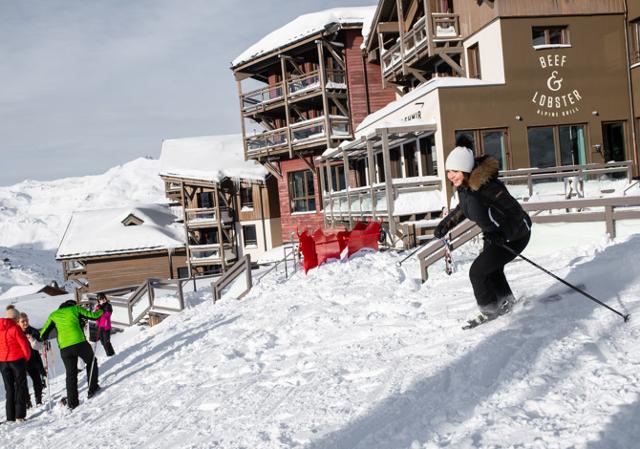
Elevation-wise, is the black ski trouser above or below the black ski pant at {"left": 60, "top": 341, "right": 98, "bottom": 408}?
below

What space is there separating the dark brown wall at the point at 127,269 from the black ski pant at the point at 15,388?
27.5m

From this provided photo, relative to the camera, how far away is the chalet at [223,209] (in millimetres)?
35312

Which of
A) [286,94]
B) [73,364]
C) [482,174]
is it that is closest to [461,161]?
[482,174]

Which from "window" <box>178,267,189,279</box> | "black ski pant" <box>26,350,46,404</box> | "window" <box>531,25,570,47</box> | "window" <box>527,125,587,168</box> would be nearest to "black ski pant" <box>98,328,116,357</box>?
"black ski pant" <box>26,350,46,404</box>

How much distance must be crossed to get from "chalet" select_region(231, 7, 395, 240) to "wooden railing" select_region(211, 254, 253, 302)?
1146 centimetres

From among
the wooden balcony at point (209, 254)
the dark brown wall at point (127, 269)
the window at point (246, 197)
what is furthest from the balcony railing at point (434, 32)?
the dark brown wall at point (127, 269)

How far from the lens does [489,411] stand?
4137mm

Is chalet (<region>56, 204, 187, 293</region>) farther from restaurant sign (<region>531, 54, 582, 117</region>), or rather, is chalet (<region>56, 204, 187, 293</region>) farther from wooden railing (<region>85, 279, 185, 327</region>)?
restaurant sign (<region>531, 54, 582, 117</region>)

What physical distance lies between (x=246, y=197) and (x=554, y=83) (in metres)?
22.6

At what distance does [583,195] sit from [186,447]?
1321cm

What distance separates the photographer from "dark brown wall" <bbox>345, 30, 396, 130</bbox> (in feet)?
92.2

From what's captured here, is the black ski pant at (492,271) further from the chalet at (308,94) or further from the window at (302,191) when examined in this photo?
the window at (302,191)

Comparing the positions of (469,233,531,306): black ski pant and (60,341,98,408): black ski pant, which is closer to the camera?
(469,233,531,306): black ski pant

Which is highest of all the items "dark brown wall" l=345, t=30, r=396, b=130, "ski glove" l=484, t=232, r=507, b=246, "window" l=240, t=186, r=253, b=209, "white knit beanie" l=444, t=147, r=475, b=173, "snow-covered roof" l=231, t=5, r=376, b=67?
"snow-covered roof" l=231, t=5, r=376, b=67
